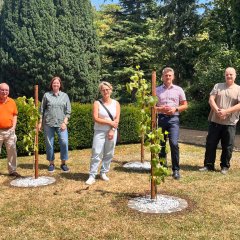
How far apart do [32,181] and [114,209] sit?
6.68ft

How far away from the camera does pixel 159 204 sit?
4.92 m

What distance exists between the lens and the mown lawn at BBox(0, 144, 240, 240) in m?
4.02

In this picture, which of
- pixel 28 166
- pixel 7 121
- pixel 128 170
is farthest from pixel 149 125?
pixel 28 166

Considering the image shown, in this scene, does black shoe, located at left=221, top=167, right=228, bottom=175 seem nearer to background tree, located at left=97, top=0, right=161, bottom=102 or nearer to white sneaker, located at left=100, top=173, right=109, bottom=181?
white sneaker, located at left=100, top=173, right=109, bottom=181

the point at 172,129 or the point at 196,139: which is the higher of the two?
the point at 172,129

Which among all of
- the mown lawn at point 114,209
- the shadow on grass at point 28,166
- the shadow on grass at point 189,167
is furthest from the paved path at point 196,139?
the shadow on grass at point 28,166

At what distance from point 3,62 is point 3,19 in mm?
1877

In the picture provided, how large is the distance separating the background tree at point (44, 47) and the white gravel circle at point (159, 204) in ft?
29.5

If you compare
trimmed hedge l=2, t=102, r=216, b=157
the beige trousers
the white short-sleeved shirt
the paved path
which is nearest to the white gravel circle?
the white short-sleeved shirt

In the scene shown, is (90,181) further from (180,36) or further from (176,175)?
(180,36)

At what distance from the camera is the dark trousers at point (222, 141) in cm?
684

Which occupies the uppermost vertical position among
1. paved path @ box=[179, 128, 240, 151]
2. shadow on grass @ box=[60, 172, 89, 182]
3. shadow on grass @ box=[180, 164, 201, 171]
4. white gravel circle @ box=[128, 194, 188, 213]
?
white gravel circle @ box=[128, 194, 188, 213]

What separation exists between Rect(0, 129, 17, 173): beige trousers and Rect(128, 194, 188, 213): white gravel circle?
107 inches

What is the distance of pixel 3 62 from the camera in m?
13.2
